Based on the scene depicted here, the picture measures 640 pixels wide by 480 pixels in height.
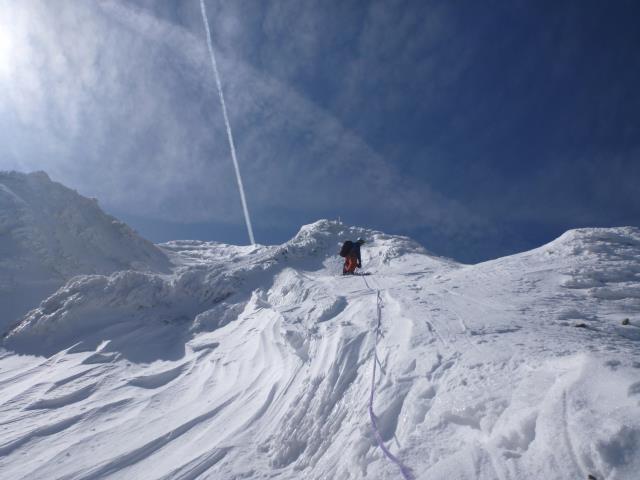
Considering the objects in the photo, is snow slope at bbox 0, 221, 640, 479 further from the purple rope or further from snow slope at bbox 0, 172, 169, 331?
snow slope at bbox 0, 172, 169, 331

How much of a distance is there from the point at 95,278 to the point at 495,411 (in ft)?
30.5

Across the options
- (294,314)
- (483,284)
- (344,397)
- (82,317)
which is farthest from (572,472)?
(82,317)

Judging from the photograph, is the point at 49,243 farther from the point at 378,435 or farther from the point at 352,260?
the point at 378,435

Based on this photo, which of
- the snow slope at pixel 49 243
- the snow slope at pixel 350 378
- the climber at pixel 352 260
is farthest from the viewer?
the snow slope at pixel 49 243

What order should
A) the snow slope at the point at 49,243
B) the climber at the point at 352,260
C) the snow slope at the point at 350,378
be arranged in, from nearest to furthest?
the snow slope at the point at 350,378 → the climber at the point at 352,260 → the snow slope at the point at 49,243

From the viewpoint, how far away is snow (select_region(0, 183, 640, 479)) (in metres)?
2.49

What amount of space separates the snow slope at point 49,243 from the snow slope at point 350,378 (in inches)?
143

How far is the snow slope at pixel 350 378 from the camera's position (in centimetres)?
249

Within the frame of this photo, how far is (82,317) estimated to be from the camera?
325 inches

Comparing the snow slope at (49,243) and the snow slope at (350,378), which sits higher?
the snow slope at (49,243)

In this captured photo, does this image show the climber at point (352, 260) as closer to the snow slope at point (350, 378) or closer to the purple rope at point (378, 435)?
the snow slope at point (350, 378)

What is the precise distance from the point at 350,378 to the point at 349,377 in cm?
2

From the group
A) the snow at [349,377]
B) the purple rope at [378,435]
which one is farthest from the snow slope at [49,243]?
the purple rope at [378,435]

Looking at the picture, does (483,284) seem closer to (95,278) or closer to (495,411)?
(495,411)
